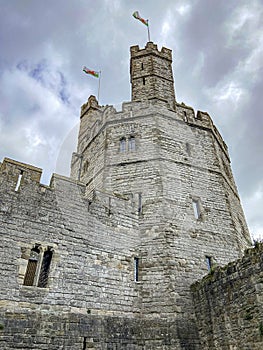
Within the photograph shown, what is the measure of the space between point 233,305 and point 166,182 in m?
4.74

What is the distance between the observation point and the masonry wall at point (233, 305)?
634cm

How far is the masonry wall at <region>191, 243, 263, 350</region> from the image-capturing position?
20.8ft

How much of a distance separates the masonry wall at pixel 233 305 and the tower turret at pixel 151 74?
8.55 meters

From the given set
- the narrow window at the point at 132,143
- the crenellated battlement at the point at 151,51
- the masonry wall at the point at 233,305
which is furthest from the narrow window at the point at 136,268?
the crenellated battlement at the point at 151,51

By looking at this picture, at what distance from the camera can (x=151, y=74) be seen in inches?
584

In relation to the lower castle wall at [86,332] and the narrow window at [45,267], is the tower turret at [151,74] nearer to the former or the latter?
the narrow window at [45,267]

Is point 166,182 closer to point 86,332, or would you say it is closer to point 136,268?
point 136,268

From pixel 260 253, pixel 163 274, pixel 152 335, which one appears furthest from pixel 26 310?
pixel 260 253

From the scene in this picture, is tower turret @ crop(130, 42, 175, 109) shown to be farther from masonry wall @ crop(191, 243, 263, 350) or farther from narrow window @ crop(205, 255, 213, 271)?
masonry wall @ crop(191, 243, 263, 350)

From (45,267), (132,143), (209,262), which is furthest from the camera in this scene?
(132,143)

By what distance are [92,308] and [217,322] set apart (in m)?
3.17

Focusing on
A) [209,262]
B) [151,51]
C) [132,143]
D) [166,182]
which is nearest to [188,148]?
[132,143]

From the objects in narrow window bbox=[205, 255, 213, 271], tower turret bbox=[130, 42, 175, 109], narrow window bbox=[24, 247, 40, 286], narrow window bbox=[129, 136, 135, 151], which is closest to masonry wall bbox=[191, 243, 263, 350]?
narrow window bbox=[205, 255, 213, 271]

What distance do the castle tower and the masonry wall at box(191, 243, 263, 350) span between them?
1.71 feet
